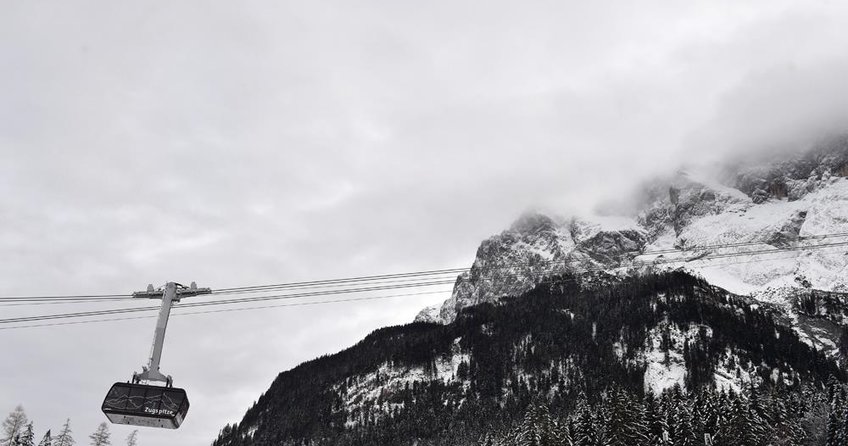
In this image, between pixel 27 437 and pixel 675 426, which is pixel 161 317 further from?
pixel 675 426

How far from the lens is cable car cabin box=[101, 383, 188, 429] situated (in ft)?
99.3

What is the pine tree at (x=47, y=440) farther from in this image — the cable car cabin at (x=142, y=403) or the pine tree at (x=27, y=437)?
the cable car cabin at (x=142, y=403)

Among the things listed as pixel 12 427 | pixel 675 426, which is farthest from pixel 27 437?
pixel 675 426

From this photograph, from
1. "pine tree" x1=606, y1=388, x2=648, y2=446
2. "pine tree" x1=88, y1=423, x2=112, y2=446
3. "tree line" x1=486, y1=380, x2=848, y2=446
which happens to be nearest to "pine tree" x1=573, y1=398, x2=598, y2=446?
"tree line" x1=486, y1=380, x2=848, y2=446

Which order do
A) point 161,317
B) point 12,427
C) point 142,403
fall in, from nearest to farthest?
point 161,317 → point 142,403 → point 12,427

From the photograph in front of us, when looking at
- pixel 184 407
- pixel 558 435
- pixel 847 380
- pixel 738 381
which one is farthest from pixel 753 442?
pixel 847 380

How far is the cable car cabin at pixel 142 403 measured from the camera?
30281mm

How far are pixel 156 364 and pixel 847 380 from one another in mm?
213479

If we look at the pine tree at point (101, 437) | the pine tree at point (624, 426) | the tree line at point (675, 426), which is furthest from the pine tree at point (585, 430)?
the pine tree at point (101, 437)

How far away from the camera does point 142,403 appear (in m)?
30.3

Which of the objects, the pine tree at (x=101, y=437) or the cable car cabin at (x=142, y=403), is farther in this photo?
the pine tree at (x=101, y=437)

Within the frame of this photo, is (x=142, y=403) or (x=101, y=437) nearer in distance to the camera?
(x=142, y=403)

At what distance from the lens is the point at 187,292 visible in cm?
2747

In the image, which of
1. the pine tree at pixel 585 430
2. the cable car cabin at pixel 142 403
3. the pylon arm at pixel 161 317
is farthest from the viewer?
the pine tree at pixel 585 430
